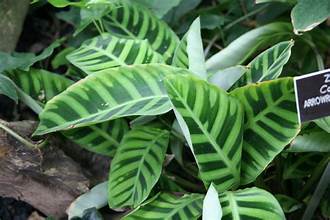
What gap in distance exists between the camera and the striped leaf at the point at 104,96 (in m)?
1.05

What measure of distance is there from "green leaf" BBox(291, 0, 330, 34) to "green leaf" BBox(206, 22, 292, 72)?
7.6 inches

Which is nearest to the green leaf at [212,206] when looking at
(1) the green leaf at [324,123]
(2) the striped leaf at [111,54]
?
(1) the green leaf at [324,123]

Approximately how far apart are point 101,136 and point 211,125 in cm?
30

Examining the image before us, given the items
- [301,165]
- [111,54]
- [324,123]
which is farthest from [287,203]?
[111,54]

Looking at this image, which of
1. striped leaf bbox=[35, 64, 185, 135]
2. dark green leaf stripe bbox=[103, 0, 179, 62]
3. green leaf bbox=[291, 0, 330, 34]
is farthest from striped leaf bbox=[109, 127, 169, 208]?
green leaf bbox=[291, 0, 330, 34]

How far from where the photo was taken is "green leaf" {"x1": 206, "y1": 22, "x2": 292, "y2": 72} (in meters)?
1.29

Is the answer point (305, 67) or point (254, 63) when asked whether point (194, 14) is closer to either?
point (305, 67)

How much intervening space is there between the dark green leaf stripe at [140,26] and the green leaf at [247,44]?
0.10 meters

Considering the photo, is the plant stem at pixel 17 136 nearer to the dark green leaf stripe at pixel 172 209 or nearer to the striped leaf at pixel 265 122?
the dark green leaf stripe at pixel 172 209

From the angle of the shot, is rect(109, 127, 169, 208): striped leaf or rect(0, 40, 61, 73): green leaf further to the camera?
rect(0, 40, 61, 73): green leaf

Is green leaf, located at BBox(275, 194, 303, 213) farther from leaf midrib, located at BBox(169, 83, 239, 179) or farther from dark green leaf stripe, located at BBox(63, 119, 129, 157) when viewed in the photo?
dark green leaf stripe, located at BBox(63, 119, 129, 157)

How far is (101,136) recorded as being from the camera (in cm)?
121

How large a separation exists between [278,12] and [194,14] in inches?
8.5

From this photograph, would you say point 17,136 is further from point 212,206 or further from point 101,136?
point 212,206
